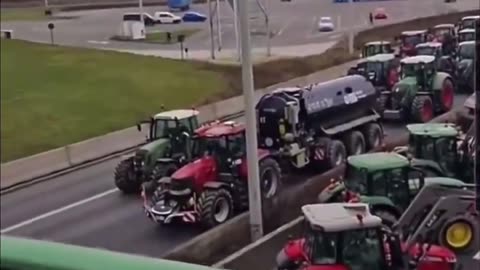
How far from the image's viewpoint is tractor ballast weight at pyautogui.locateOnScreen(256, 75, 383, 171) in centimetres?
308

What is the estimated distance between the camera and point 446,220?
213cm

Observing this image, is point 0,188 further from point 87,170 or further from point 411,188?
point 411,188

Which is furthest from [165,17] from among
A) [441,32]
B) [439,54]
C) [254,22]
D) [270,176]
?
[439,54]

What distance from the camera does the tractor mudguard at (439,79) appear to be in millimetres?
3358

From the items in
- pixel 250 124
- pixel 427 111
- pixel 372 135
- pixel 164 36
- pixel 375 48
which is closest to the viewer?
pixel 164 36

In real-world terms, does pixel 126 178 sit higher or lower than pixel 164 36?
lower

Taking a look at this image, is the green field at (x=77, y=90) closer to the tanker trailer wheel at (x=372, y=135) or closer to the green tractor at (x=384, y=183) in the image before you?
the green tractor at (x=384, y=183)

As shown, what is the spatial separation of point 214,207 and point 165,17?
103cm

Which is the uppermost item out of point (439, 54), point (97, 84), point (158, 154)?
point (97, 84)

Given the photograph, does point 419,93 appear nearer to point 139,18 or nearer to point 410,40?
point 410,40

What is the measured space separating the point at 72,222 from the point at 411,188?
998mm

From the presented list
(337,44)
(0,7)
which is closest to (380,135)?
(337,44)

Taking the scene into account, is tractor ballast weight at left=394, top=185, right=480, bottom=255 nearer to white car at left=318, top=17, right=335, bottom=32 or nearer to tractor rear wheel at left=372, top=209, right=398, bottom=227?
tractor rear wheel at left=372, top=209, right=398, bottom=227

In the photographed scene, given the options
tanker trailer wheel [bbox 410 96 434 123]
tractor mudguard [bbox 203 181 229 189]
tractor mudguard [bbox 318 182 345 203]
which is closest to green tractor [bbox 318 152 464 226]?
tractor mudguard [bbox 318 182 345 203]
